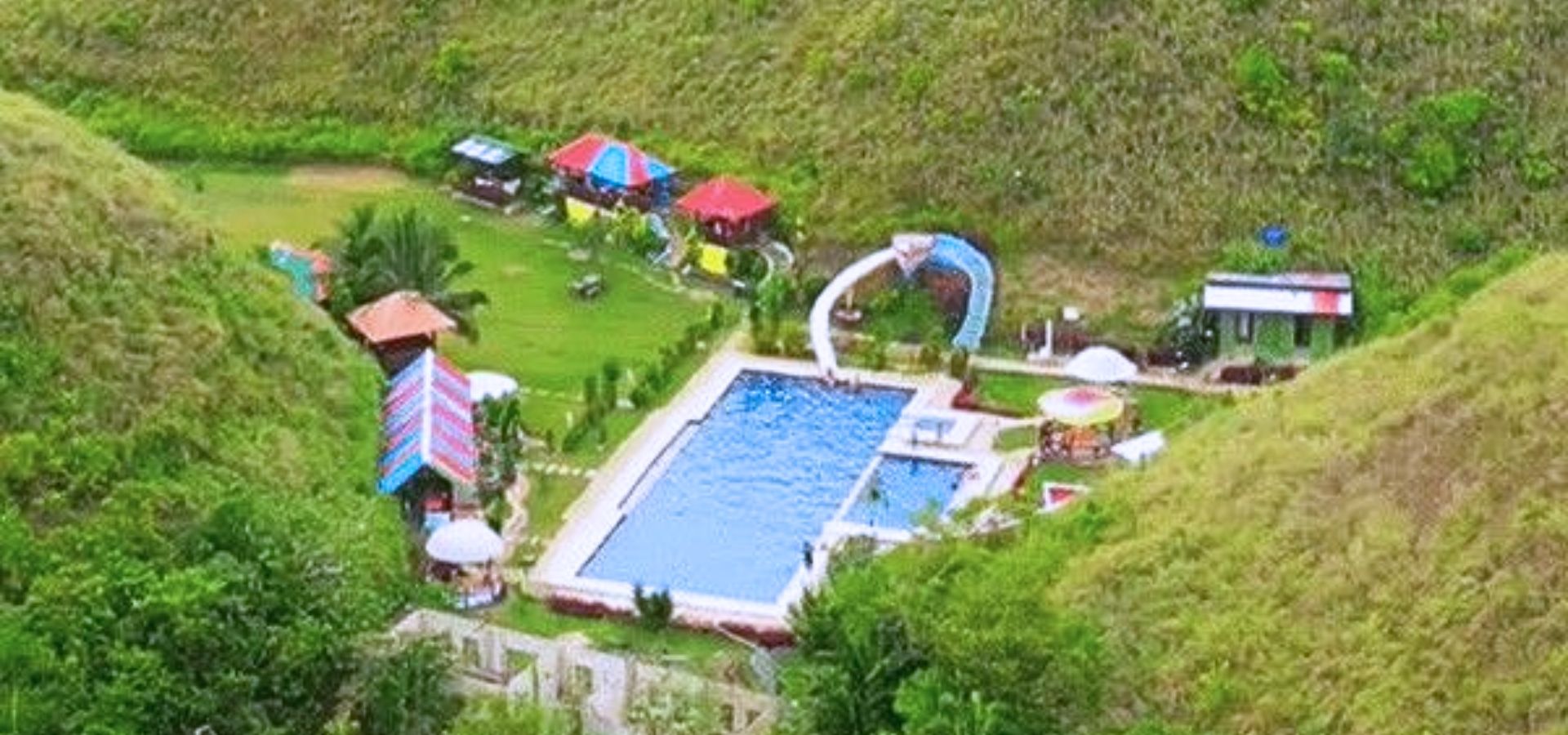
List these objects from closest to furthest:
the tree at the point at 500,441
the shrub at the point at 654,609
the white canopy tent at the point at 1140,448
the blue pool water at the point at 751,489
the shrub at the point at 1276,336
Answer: the shrub at the point at 654,609
the blue pool water at the point at 751,489
the white canopy tent at the point at 1140,448
the tree at the point at 500,441
the shrub at the point at 1276,336

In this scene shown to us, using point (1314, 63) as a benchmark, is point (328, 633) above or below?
below

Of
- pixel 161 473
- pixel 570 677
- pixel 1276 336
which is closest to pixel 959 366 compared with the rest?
pixel 1276 336

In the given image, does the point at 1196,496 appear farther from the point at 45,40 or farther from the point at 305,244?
the point at 45,40

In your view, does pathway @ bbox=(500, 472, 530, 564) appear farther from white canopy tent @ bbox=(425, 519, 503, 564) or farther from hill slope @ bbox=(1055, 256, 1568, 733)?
hill slope @ bbox=(1055, 256, 1568, 733)

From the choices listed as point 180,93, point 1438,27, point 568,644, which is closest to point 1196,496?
point 568,644

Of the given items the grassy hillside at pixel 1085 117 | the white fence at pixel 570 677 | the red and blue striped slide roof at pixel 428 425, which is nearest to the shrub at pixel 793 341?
the grassy hillside at pixel 1085 117

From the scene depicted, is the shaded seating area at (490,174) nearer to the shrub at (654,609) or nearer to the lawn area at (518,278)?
the lawn area at (518,278)
